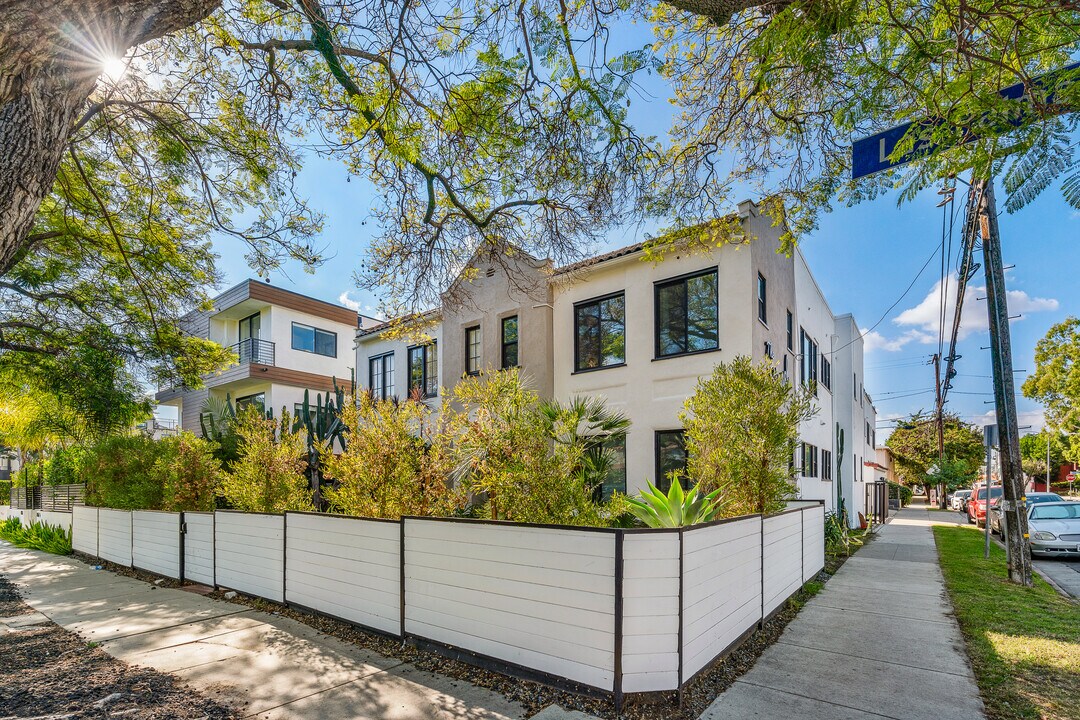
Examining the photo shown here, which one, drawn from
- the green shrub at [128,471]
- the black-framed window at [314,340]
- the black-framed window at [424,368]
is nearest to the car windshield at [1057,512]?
the black-framed window at [424,368]

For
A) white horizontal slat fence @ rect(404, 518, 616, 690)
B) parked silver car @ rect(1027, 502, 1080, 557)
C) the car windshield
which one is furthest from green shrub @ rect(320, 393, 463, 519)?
the car windshield

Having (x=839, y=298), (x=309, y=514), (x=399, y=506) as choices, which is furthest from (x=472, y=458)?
(x=839, y=298)

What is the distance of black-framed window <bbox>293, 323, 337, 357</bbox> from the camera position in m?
22.0

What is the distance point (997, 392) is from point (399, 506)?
34.1 feet

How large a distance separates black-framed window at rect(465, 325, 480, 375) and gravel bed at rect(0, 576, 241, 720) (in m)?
10.1

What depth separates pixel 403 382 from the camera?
57.3 ft

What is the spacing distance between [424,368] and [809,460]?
11.2 metres

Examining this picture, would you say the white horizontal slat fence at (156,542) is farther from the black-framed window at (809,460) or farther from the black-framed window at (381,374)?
the black-framed window at (809,460)

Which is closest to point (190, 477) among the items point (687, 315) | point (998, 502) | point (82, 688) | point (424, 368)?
point (82, 688)

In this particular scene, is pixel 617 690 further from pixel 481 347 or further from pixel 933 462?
pixel 933 462

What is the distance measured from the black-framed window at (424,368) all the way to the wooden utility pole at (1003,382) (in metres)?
13.3

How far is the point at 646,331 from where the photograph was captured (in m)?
11.7

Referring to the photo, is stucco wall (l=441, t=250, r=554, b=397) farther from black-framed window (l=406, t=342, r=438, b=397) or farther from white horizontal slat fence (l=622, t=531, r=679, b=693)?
white horizontal slat fence (l=622, t=531, r=679, b=693)

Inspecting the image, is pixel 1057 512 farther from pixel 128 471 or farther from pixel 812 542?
pixel 128 471
